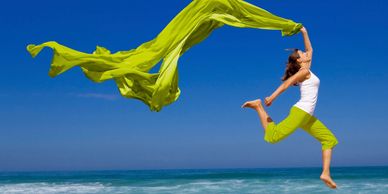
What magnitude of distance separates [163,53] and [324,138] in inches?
75.7

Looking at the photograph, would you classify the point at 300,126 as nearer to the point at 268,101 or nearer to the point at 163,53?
the point at 268,101

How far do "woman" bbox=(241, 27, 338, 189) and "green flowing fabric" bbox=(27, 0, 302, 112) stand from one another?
0.36 metres

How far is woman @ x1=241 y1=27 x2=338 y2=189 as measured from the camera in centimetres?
593

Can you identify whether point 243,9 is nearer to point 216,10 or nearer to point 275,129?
point 216,10

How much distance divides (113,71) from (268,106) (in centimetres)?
165

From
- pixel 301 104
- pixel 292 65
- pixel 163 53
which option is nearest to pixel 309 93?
pixel 301 104

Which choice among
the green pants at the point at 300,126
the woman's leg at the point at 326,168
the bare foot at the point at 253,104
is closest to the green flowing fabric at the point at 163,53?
the bare foot at the point at 253,104

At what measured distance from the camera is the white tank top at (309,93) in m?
5.95

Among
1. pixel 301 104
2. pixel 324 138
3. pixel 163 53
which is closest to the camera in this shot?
pixel 301 104

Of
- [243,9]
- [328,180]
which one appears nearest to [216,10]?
[243,9]

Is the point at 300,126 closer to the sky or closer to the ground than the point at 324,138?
closer to the sky

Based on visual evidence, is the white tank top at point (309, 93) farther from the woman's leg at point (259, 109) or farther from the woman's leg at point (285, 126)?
the woman's leg at point (259, 109)

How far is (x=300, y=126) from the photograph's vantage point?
6.07 m

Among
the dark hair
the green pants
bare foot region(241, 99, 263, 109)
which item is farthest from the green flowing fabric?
the green pants
